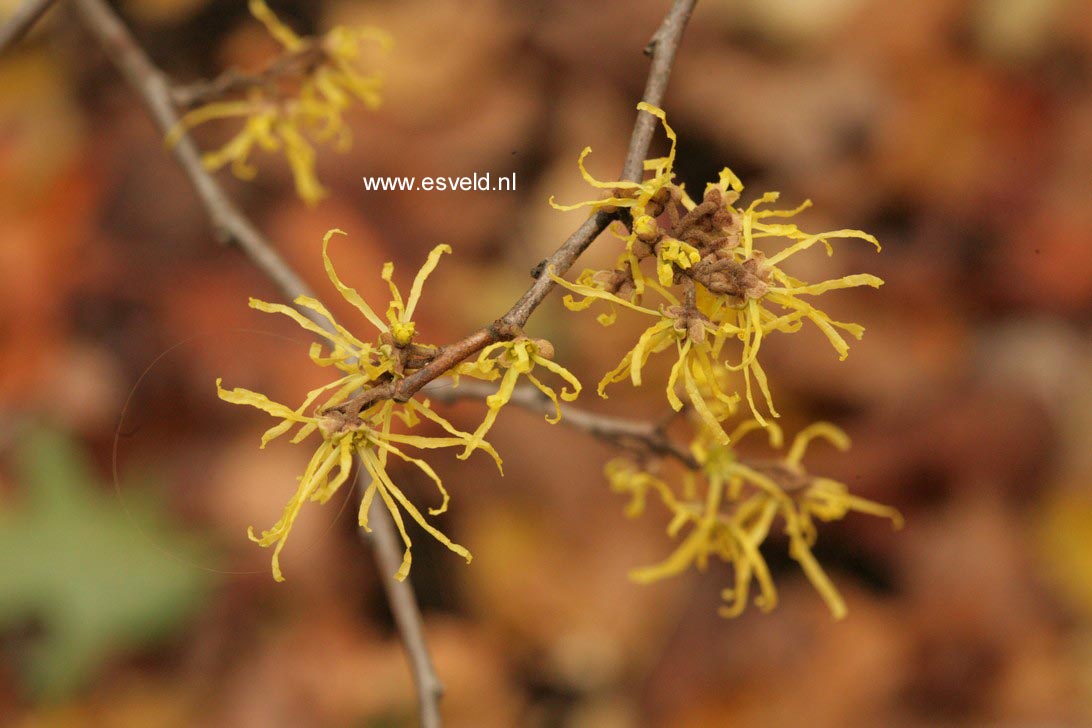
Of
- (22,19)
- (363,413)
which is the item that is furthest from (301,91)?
(363,413)

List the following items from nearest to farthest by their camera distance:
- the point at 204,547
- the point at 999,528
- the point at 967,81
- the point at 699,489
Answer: the point at 699,489 < the point at 204,547 < the point at 999,528 < the point at 967,81

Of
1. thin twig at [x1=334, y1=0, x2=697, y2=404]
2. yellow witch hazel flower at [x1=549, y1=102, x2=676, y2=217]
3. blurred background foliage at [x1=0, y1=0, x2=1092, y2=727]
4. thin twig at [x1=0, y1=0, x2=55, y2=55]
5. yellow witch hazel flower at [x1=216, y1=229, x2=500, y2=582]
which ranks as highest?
thin twig at [x1=0, y1=0, x2=55, y2=55]

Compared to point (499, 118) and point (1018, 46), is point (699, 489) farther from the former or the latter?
point (1018, 46)

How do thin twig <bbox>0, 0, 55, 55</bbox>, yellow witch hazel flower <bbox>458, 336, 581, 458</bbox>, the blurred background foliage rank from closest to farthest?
yellow witch hazel flower <bbox>458, 336, 581, 458</bbox>
thin twig <bbox>0, 0, 55, 55</bbox>
the blurred background foliage

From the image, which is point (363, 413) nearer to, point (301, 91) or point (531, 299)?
point (531, 299)

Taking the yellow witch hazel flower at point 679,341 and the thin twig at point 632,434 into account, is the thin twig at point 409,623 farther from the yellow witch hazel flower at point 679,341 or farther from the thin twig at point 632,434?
the yellow witch hazel flower at point 679,341

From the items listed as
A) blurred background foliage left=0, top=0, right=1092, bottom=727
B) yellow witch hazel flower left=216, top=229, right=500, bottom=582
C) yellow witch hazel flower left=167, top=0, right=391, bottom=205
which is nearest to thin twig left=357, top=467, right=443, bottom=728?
yellow witch hazel flower left=216, top=229, right=500, bottom=582

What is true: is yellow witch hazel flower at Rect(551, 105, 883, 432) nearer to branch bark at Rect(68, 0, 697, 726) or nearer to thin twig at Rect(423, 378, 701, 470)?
branch bark at Rect(68, 0, 697, 726)

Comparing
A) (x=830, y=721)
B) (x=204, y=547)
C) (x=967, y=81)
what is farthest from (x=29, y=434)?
(x=967, y=81)
